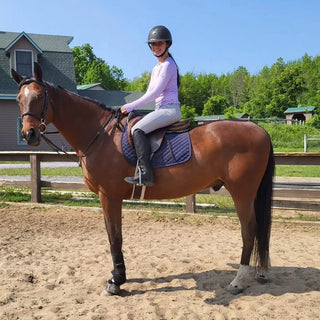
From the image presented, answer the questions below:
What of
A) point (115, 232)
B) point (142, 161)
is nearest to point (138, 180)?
point (142, 161)

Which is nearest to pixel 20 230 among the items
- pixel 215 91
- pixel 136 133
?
pixel 136 133

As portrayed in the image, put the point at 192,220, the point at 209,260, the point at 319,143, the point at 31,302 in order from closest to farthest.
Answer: the point at 31,302
the point at 209,260
the point at 192,220
the point at 319,143

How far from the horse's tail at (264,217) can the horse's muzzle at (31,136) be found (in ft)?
8.54

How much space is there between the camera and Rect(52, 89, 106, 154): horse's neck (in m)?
4.05

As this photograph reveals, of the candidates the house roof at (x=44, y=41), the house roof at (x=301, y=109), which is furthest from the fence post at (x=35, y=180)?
the house roof at (x=301, y=109)

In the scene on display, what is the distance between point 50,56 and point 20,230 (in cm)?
2165

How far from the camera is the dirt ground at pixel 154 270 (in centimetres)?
348

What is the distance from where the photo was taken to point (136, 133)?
12.7ft

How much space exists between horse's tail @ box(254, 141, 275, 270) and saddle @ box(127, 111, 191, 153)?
1079 mm

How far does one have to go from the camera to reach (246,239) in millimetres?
4105

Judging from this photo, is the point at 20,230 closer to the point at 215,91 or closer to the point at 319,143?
the point at 319,143

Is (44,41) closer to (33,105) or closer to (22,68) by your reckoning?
(22,68)

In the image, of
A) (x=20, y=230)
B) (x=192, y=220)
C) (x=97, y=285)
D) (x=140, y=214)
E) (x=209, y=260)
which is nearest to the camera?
(x=97, y=285)

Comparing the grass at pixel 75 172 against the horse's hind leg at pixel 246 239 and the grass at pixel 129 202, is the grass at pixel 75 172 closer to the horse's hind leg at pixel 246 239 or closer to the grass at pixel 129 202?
the grass at pixel 129 202
